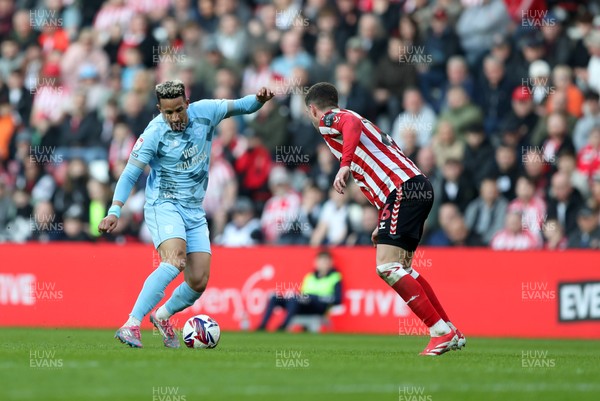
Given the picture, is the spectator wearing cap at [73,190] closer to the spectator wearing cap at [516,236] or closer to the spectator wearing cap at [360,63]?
the spectator wearing cap at [360,63]

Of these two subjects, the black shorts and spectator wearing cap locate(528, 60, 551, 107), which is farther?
spectator wearing cap locate(528, 60, 551, 107)

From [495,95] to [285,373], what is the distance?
1105 centimetres

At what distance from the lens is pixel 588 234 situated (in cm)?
1725

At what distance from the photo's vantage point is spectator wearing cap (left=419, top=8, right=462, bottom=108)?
789 inches

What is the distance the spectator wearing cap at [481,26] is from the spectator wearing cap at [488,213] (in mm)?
2723

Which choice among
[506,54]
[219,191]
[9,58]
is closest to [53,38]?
[9,58]

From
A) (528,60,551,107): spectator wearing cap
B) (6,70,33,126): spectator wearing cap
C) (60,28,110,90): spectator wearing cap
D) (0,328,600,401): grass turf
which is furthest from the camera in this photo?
(60,28,110,90): spectator wearing cap

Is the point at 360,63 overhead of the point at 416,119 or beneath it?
overhead

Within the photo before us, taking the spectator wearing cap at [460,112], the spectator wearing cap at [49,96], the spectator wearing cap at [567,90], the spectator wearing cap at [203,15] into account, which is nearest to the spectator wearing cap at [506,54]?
the spectator wearing cap at [567,90]

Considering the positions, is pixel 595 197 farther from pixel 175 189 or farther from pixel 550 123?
pixel 175 189

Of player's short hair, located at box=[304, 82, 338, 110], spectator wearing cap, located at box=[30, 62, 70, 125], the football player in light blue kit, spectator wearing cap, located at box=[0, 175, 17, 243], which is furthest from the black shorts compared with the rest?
spectator wearing cap, located at box=[30, 62, 70, 125]

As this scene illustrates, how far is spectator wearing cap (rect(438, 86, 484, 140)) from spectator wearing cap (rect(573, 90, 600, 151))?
1.51 metres

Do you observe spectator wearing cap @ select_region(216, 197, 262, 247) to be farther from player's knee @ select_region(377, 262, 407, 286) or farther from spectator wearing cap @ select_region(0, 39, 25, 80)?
player's knee @ select_region(377, 262, 407, 286)

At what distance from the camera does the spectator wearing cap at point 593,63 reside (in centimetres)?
1892
